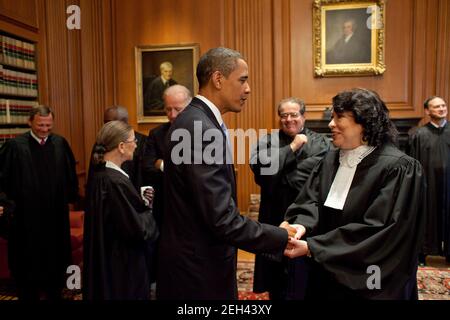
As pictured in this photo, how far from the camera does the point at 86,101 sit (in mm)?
7090

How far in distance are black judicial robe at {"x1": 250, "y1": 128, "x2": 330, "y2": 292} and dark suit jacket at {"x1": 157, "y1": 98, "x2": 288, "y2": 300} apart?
1473mm

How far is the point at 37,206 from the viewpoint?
4.11 meters

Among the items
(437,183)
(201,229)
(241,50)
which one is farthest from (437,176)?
(201,229)

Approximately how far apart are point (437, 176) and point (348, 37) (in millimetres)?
2648

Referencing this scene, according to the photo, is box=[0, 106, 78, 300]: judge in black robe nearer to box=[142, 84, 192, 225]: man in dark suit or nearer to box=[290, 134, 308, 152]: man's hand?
box=[142, 84, 192, 225]: man in dark suit

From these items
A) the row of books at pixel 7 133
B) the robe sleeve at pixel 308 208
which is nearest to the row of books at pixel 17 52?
the row of books at pixel 7 133

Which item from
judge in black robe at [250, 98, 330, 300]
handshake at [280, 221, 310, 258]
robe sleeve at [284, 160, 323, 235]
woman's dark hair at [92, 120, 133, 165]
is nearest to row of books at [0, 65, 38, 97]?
woman's dark hair at [92, 120, 133, 165]

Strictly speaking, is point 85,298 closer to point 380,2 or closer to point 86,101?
point 86,101

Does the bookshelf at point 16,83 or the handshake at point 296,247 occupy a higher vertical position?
the bookshelf at point 16,83

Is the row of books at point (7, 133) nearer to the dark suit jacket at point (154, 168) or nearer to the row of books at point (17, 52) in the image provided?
the row of books at point (17, 52)

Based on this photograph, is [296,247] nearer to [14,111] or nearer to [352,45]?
[14,111]

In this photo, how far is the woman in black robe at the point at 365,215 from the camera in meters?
2.08

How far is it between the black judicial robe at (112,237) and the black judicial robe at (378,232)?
1.27m

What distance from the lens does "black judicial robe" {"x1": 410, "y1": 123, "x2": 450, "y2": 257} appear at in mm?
5387
